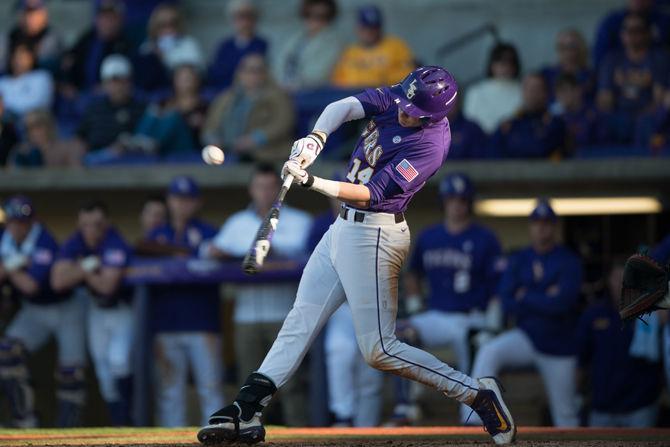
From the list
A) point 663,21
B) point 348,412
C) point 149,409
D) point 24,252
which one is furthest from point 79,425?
point 663,21

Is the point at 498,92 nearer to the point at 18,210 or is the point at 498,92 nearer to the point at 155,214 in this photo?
the point at 155,214

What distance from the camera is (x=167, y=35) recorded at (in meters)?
11.8

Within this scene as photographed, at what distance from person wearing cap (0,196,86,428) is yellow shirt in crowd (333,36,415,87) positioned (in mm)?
2859

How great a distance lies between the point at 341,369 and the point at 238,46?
396 centimetres

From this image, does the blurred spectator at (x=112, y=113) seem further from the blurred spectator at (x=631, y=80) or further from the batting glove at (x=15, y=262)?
the blurred spectator at (x=631, y=80)

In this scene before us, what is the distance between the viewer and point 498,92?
10.6 meters

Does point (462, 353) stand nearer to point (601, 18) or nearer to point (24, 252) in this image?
point (24, 252)

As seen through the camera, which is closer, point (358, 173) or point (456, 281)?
point (358, 173)

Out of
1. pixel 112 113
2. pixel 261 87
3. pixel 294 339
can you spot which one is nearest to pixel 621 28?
pixel 261 87

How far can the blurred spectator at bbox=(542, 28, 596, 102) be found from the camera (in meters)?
10.5

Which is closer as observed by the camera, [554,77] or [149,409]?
[149,409]

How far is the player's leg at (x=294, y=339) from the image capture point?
5.80 m

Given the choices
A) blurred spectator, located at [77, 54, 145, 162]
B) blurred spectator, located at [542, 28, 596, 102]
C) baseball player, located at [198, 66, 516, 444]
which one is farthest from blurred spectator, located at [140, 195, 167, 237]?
baseball player, located at [198, 66, 516, 444]

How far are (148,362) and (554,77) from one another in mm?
4183
